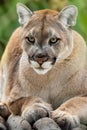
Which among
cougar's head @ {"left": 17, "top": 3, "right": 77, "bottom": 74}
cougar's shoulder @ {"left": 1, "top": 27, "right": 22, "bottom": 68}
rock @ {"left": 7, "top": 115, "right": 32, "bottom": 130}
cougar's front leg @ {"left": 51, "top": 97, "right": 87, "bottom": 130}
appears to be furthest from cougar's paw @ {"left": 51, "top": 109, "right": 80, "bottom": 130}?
cougar's shoulder @ {"left": 1, "top": 27, "right": 22, "bottom": 68}

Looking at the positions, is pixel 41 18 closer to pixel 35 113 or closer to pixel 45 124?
pixel 35 113

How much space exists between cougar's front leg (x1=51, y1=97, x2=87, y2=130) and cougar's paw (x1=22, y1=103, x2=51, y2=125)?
7 cm

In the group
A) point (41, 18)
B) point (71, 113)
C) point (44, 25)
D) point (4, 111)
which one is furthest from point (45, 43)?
point (4, 111)

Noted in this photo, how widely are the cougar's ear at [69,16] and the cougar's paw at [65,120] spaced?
2.61ft

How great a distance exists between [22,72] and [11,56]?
1.35ft

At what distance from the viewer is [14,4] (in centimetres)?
968

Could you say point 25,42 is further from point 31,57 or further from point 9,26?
point 9,26

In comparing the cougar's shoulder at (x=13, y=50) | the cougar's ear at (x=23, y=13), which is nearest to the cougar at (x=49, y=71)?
the cougar's ear at (x=23, y=13)

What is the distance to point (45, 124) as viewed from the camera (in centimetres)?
817

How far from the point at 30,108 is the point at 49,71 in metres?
0.45

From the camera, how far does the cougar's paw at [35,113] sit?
841cm

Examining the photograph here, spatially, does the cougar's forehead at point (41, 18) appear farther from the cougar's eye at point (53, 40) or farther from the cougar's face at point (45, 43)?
the cougar's eye at point (53, 40)

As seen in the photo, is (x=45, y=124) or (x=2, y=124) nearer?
(x=45, y=124)

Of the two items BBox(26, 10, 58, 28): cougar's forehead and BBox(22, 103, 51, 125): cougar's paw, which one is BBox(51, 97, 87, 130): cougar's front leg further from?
BBox(26, 10, 58, 28): cougar's forehead
